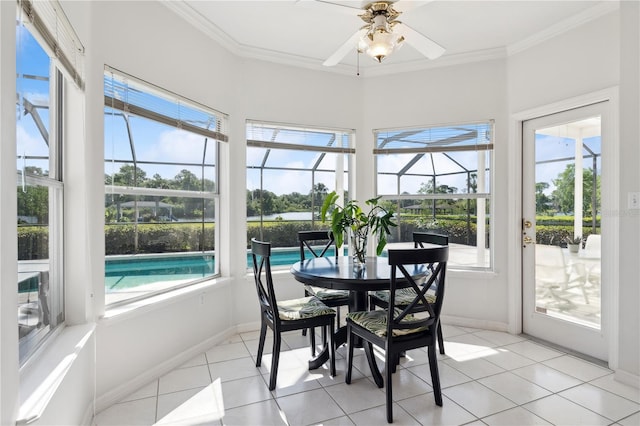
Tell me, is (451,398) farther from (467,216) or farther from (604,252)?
(467,216)

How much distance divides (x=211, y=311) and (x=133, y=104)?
70.6 inches

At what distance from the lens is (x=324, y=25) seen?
9.95 ft

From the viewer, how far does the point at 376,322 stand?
2.29 m

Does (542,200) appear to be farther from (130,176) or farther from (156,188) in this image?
(130,176)

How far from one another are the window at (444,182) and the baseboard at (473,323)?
0.55m

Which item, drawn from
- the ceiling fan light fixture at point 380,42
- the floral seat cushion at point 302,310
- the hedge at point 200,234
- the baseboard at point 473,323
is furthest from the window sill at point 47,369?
the baseboard at point 473,323

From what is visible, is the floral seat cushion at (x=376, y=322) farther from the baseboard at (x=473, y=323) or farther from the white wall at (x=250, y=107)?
the baseboard at (x=473, y=323)

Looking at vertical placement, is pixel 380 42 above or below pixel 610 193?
above

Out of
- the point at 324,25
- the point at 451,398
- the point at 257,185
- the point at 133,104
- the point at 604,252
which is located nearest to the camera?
the point at 451,398

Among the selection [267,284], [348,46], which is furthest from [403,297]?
[348,46]

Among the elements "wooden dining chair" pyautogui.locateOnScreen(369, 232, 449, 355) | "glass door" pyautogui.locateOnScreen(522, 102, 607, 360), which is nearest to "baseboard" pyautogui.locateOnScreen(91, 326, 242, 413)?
"wooden dining chair" pyautogui.locateOnScreen(369, 232, 449, 355)

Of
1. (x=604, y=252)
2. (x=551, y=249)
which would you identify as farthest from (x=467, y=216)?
(x=604, y=252)

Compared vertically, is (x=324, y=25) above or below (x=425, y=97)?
above

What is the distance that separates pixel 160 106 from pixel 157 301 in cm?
144
